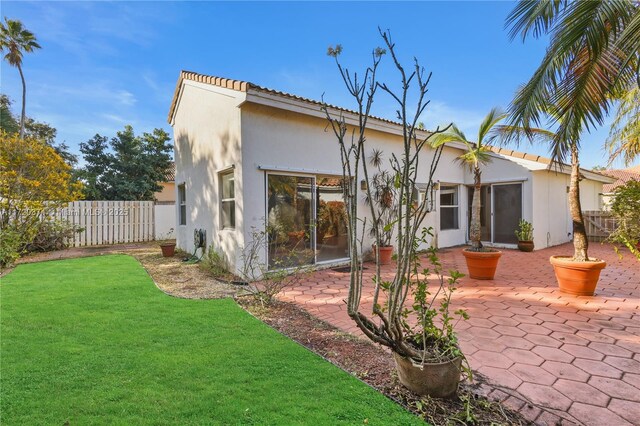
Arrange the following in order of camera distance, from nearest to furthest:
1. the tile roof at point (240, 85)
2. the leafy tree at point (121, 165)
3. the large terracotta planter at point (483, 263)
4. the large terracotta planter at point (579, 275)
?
the large terracotta planter at point (579, 275) → the tile roof at point (240, 85) → the large terracotta planter at point (483, 263) → the leafy tree at point (121, 165)

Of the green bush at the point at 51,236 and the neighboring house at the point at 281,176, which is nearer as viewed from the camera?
the neighboring house at the point at 281,176

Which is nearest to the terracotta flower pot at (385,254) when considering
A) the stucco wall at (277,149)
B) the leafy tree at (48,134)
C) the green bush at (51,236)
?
the stucco wall at (277,149)

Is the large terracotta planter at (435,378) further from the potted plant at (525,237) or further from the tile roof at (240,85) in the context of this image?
the potted plant at (525,237)

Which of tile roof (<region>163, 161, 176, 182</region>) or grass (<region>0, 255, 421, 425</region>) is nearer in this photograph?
grass (<region>0, 255, 421, 425</region>)

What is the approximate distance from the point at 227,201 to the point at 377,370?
6064 mm

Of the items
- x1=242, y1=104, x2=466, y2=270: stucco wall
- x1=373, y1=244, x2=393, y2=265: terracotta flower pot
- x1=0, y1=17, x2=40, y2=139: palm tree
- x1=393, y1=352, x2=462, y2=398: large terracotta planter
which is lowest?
x1=393, y1=352, x2=462, y2=398: large terracotta planter

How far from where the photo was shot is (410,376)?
8.54 ft

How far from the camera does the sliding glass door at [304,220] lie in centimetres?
732

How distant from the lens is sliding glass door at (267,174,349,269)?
7.32 meters

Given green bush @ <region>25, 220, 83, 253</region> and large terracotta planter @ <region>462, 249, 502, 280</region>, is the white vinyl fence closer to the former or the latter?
green bush @ <region>25, 220, 83, 253</region>

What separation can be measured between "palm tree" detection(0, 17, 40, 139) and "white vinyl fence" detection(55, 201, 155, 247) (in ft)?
20.3

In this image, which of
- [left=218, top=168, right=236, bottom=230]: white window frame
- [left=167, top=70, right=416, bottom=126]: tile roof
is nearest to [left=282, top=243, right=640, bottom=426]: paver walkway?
[left=218, top=168, right=236, bottom=230]: white window frame

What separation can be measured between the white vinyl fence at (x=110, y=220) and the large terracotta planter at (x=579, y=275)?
16.2 meters

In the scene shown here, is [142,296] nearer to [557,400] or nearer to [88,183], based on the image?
[557,400]
